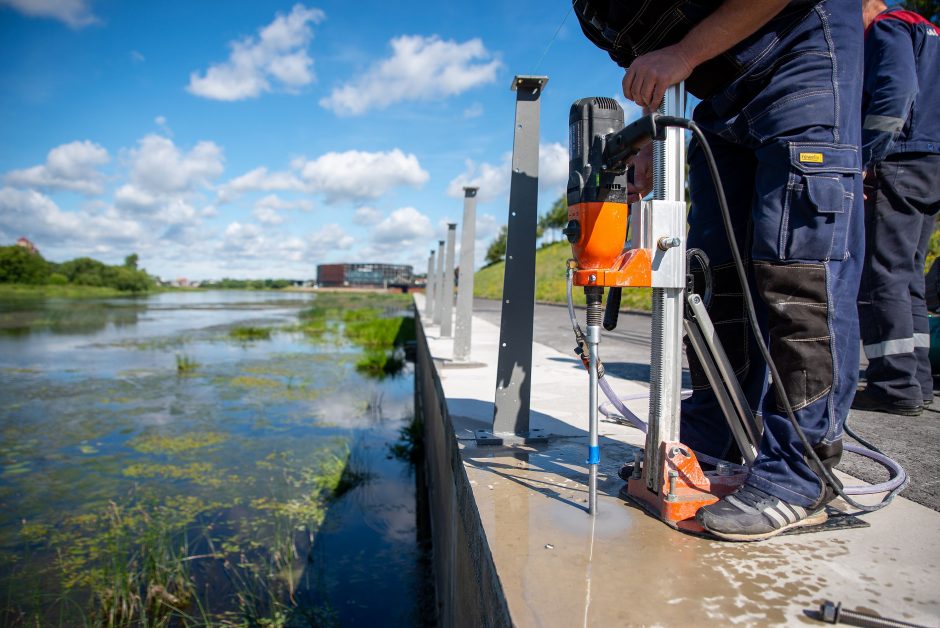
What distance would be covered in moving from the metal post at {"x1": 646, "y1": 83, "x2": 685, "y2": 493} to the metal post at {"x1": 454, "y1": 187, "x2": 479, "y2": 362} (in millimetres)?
3102

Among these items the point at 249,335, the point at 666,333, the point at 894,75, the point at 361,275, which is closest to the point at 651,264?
the point at 666,333

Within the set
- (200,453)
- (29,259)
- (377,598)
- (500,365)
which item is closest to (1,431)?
(200,453)

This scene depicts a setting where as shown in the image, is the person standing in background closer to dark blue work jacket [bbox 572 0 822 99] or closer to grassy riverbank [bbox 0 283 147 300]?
dark blue work jacket [bbox 572 0 822 99]

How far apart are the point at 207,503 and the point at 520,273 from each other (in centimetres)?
378

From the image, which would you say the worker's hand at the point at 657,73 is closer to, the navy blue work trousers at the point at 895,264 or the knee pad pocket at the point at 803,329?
the knee pad pocket at the point at 803,329

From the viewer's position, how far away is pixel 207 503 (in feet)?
15.3

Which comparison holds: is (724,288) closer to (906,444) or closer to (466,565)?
(466,565)

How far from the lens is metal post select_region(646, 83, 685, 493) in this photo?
62.3 inches

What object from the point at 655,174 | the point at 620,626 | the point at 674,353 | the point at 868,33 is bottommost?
the point at 620,626

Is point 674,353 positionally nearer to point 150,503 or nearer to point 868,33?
point 868,33

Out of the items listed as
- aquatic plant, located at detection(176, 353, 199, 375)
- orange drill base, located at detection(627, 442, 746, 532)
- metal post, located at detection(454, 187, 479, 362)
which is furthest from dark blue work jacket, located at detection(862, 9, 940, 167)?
aquatic plant, located at detection(176, 353, 199, 375)

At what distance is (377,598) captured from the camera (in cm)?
342

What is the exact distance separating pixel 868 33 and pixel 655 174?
206 cm

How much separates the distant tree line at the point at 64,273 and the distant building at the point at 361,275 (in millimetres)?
38761
